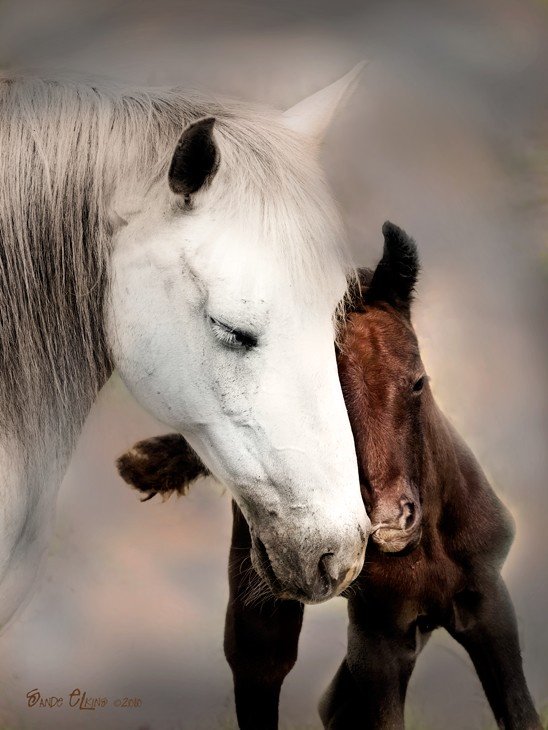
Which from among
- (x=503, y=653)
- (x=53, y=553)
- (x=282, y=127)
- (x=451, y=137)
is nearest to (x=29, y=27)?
(x=282, y=127)

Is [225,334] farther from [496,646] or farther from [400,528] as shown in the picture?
[496,646]

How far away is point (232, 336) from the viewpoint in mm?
757

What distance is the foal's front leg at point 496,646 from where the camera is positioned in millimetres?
934

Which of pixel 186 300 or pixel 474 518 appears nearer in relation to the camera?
pixel 186 300

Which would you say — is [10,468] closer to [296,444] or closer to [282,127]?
[296,444]

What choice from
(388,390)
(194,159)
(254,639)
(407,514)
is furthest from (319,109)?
(254,639)

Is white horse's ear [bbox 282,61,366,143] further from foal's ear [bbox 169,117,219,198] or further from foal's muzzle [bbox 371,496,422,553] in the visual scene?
foal's muzzle [bbox 371,496,422,553]

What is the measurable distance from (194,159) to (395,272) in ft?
0.83

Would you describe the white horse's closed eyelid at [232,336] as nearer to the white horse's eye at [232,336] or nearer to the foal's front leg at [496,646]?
the white horse's eye at [232,336]

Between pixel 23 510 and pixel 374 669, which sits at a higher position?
pixel 23 510

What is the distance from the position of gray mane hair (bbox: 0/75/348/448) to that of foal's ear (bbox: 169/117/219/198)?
20 mm

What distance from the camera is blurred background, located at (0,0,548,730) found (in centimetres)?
91

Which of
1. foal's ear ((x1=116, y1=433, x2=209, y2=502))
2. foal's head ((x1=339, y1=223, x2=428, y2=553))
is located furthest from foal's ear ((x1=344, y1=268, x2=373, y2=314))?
foal's ear ((x1=116, y1=433, x2=209, y2=502))

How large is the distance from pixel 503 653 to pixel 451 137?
0.57 meters
